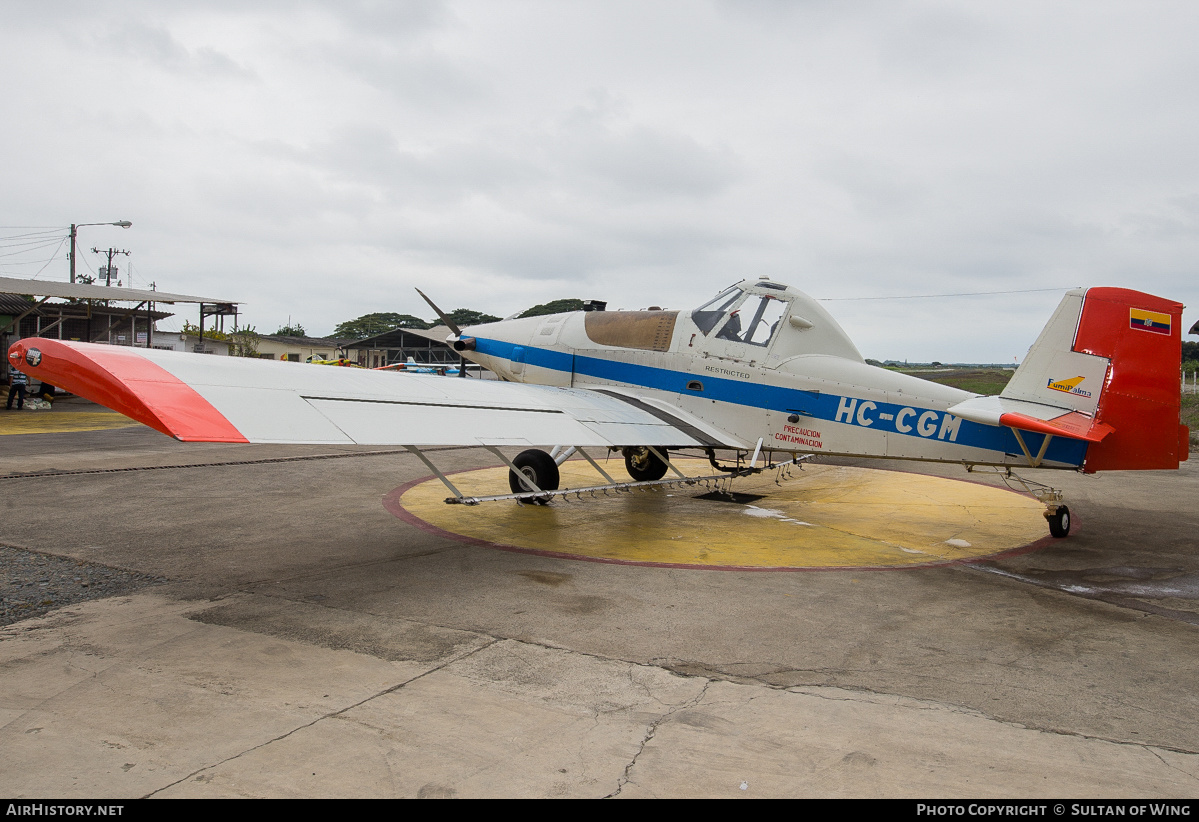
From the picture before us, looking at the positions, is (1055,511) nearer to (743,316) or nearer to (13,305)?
(743,316)

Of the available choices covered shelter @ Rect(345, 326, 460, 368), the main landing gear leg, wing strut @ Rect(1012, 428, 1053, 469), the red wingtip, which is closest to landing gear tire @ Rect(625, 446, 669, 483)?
the main landing gear leg

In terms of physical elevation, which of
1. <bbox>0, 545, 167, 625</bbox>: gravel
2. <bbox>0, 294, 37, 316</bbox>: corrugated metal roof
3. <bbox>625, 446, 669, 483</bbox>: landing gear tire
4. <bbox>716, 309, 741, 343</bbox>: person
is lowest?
<bbox>0, 545, 167, 625</bbox>: gravel

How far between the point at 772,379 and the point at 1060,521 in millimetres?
3620

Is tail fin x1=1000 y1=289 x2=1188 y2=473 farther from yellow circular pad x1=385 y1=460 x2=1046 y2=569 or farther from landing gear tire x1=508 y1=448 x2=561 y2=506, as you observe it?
landing gear tire x1=508 y1=448 x2=561 y2=506

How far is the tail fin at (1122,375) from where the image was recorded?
24.1 ft

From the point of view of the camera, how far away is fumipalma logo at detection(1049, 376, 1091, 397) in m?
7.60

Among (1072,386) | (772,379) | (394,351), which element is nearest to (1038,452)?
(1072,386)

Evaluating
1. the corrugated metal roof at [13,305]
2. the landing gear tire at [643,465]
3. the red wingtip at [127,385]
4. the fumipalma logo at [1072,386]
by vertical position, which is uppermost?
the corrugated metal roof at [13,305]

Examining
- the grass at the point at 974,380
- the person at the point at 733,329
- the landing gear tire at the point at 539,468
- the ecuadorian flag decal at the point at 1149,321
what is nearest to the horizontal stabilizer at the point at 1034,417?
the ecuadorian flag decal at the point at 1149,321

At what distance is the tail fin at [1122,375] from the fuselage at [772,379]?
0.39 metres

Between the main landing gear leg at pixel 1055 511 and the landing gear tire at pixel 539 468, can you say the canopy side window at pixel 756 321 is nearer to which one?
the landing gear tire at pixel 539 468

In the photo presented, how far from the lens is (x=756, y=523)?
30.2ft

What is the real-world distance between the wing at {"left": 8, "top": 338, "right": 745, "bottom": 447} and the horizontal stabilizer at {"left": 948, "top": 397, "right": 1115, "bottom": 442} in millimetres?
3178
